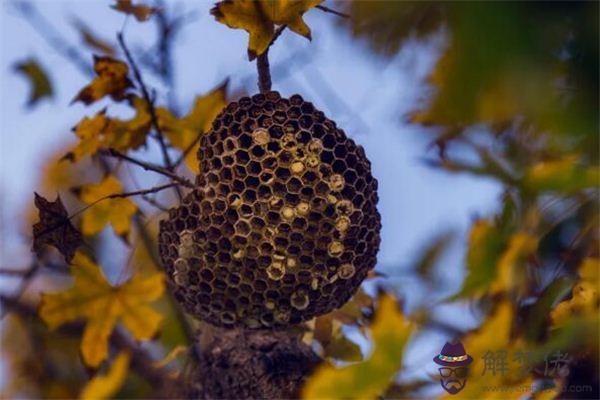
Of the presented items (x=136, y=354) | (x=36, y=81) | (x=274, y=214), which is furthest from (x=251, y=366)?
(x=36, y=81)

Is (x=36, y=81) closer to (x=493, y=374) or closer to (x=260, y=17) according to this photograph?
(x=260, y=17)

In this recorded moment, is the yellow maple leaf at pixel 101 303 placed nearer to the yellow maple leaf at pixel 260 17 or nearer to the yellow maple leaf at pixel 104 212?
the yellow maple leaf at pixel 104 212

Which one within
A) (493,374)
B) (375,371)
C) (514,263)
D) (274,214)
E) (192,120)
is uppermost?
(192,120)

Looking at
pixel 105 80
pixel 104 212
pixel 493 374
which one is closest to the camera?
pixel 493 374

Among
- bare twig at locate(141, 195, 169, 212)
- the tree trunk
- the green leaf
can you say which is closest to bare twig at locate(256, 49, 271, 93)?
bare twig at locate(141, 195, 169, 212)

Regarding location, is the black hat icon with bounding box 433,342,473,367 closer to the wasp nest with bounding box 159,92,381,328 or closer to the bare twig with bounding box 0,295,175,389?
the wasp nest with bounding box 159,92,381,328

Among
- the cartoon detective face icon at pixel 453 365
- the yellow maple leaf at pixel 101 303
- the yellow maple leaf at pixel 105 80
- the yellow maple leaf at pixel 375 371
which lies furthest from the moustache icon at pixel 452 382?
the yellow maple leaf at pixel 105 80
